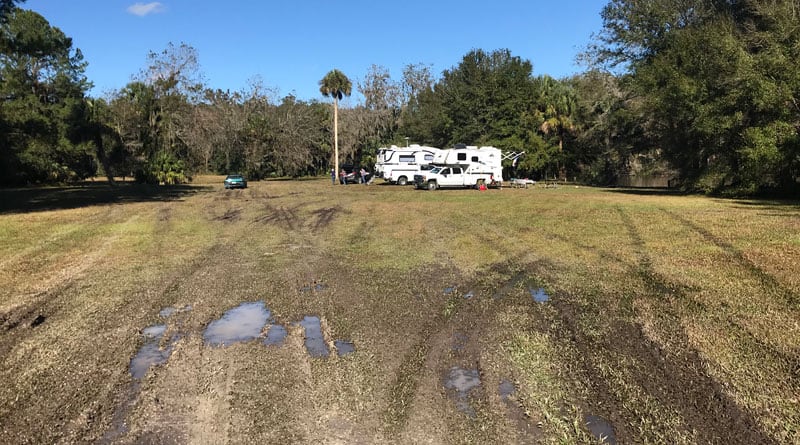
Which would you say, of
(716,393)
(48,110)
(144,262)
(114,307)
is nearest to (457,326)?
(716,393)

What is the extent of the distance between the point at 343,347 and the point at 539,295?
3179 mm

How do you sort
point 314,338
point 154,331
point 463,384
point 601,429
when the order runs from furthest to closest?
point 154,331
point 314,338
point 463,384
point 601,429

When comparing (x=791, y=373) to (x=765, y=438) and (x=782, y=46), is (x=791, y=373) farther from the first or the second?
(x=782, y=46)

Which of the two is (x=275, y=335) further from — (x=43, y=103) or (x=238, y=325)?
(x=43, y=103)

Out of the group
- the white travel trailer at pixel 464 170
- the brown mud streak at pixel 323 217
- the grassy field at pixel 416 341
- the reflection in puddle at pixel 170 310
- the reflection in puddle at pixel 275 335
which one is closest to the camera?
the grassy field at pixel 416 341

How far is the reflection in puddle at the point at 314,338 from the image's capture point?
519 cm

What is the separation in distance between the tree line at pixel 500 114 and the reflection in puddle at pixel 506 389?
22.3 m

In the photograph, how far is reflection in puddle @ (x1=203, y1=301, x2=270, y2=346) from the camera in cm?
565

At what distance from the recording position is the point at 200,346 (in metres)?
5.40

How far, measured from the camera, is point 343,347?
5.31m

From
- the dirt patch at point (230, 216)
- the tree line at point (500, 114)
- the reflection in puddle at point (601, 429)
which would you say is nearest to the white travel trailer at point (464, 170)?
the tree line at point (500, 114)

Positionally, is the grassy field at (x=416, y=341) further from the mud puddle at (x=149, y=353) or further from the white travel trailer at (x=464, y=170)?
the white travel trailer at (x=464, y=170)

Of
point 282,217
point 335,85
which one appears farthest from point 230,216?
point 335,85

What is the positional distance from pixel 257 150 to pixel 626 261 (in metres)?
46.6
